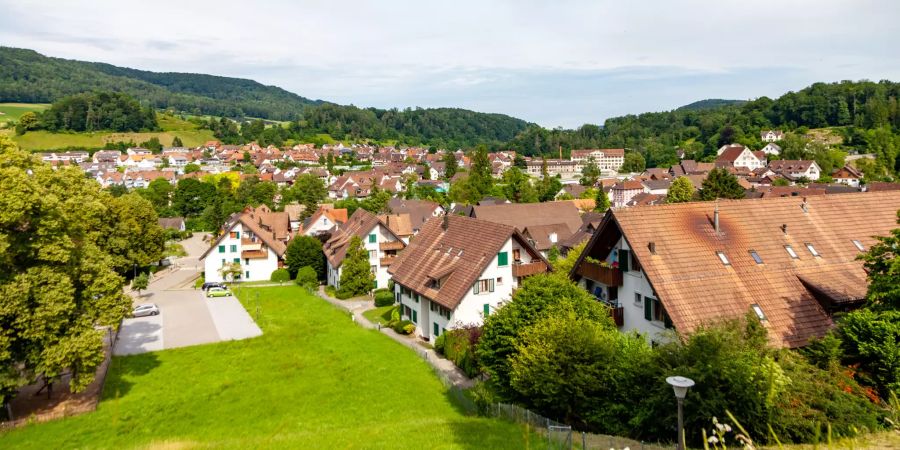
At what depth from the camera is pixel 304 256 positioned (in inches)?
2467

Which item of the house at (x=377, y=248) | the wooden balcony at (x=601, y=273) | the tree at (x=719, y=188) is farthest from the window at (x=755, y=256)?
the tree at (x=719, y=188)

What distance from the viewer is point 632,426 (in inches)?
715

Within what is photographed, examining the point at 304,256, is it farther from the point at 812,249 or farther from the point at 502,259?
the point at 812,249

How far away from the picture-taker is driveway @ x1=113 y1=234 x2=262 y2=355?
38531 millimetres

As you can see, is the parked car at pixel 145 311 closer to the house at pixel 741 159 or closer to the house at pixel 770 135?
the house at pixel 741 159

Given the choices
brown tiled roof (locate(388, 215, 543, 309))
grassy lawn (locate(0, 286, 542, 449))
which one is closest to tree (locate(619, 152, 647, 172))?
brown tiled roof (locate(388, 215, 543, 309))

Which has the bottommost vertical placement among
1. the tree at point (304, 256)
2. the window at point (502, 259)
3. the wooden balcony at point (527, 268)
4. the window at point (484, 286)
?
the tree at point (304, 256)

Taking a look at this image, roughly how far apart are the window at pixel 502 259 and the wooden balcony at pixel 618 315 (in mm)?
11508

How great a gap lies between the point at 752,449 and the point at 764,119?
21817 centimetres

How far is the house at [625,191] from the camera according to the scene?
109m

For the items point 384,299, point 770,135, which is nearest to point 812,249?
point 384,299

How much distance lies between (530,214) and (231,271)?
35528 mm

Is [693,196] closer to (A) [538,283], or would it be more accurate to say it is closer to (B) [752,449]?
(A) [538,283]

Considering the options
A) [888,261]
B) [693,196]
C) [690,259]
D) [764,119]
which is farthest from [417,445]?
[764,119]
